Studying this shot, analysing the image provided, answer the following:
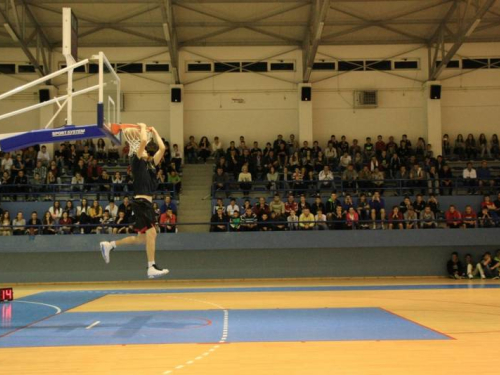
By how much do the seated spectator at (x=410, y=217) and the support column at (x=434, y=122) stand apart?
6898 millimetres

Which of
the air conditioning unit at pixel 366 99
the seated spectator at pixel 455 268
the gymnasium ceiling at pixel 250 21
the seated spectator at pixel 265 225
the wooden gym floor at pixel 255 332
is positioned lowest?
the seated spectator at pixel 455 268

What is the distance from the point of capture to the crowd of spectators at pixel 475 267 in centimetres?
2100

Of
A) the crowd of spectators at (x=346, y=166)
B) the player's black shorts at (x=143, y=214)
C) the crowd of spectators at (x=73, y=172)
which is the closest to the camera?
the player's black shorts at (x=143, y=214)

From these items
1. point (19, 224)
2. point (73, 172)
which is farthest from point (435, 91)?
point (19, 224)

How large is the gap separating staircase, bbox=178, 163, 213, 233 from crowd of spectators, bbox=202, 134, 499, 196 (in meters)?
0.71

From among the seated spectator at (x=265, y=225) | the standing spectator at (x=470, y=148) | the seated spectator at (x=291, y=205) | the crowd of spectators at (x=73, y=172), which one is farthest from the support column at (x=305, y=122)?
the seated spectator at (x=265, y=225)

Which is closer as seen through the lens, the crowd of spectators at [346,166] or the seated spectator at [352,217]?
the seated spectator at [352,217]

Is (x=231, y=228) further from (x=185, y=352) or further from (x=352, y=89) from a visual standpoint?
(x=185, y=352)

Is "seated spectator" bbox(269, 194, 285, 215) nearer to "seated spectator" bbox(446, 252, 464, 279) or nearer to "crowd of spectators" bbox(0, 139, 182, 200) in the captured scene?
"crowd of spectators" bbox(0, 139, 182, 200)

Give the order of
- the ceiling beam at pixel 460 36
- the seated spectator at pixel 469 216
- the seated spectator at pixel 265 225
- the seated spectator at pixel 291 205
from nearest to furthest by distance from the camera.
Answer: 1. the seated spectator at pixel 265 225
2. the seated spectator at pixel 469 216
3. the seated spectator at pixel 291 205
4. the ceiling beam at pixel 460 36

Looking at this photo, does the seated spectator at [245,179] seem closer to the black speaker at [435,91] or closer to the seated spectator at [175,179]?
the seated spectator at [175,179]

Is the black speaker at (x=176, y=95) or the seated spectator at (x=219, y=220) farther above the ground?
the black speaker at (x=176, y=95)

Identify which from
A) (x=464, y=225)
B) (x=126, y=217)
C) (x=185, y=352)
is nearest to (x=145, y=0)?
(x=126, y=217)

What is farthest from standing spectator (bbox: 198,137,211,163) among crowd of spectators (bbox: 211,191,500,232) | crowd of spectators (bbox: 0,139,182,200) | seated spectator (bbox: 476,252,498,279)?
seated spectator (bbox: 476,252,498,279)
